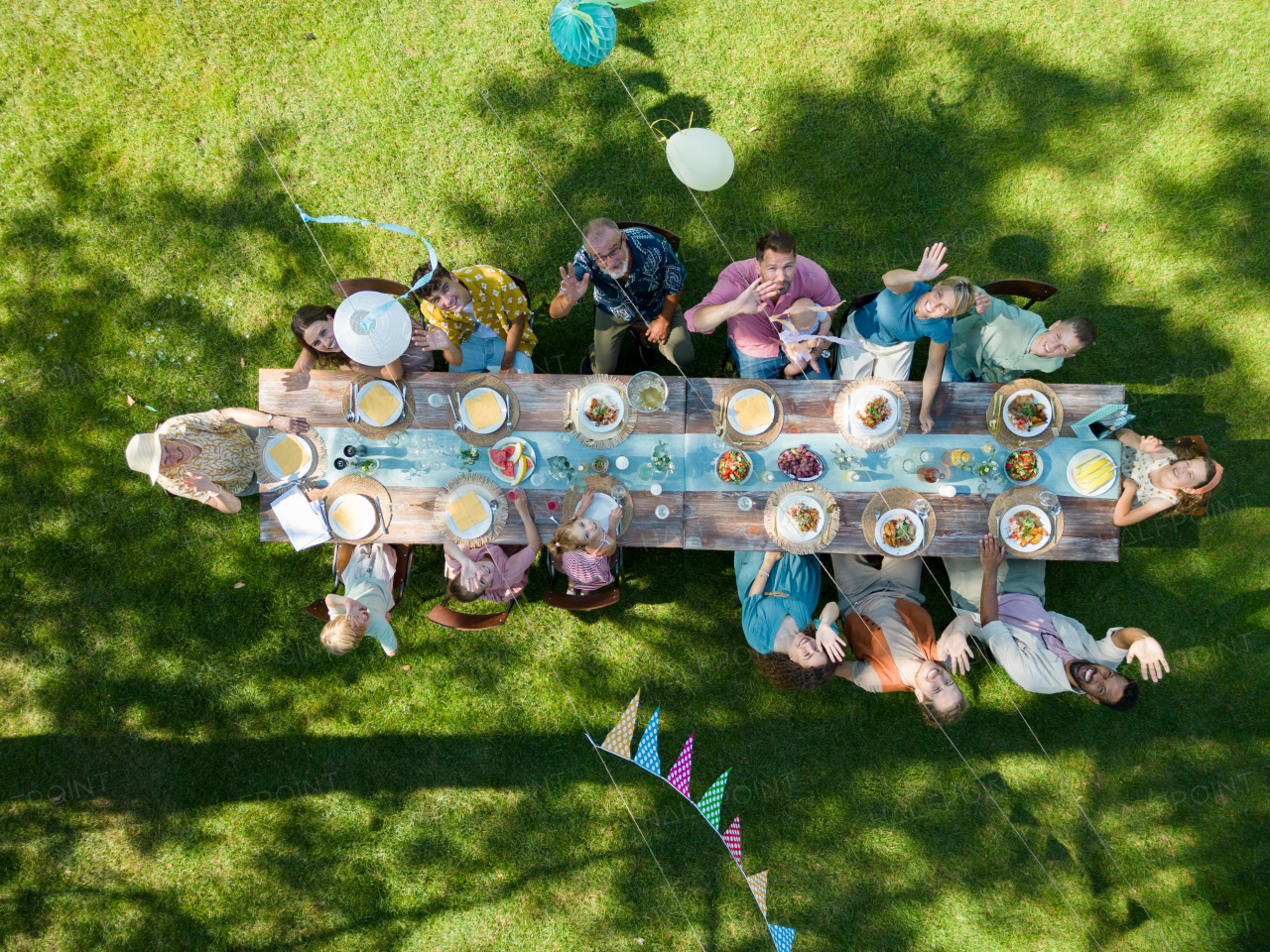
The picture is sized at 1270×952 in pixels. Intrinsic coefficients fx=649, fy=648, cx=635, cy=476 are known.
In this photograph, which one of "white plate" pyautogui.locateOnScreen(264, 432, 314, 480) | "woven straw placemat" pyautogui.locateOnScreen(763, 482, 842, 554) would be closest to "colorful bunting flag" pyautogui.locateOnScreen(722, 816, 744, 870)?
"woven straw placemat" pyautogui.locateOnScreen(763, 482, 842, 554)

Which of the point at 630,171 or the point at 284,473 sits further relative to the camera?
the point at 630,171

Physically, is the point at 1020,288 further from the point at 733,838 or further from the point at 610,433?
the point at 733,838

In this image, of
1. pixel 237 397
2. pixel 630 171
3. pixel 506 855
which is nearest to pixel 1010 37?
pixel 630 171

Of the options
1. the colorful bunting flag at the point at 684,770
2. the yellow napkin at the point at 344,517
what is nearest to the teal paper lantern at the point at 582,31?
the yellow napkin at the point at 344,517

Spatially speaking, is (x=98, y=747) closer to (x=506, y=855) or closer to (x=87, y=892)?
(x=87, y=892)

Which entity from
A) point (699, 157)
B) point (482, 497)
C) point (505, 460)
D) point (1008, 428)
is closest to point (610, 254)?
point (699, 157)

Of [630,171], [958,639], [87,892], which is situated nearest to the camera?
[958,639]
